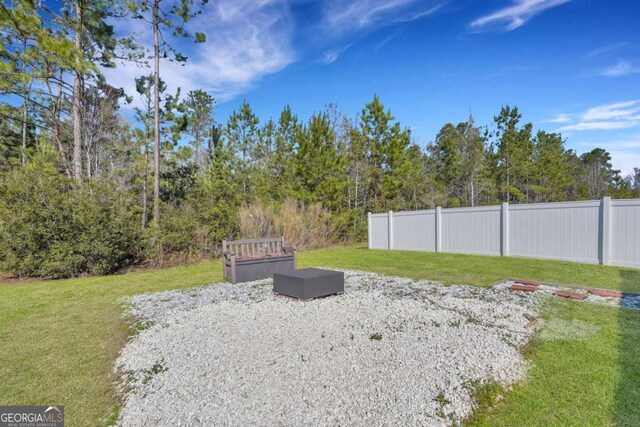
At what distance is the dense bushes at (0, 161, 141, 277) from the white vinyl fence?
817 cm

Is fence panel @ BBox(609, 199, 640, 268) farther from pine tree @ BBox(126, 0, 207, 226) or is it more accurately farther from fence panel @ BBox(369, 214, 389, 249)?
pine tree @ BBox(126, 0, 207, 226)

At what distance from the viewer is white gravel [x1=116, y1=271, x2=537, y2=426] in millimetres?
1975

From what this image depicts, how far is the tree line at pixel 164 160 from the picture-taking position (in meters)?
6.95

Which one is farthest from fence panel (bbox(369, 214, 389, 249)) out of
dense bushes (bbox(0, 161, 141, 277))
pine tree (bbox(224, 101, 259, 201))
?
dense bushes (bbox(0, 161, 141, 277))

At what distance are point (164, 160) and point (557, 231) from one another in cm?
1257

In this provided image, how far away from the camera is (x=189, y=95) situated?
19.2 metres

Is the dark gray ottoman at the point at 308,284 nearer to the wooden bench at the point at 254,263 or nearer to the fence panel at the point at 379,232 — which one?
the wooden bench at the point at 254,263

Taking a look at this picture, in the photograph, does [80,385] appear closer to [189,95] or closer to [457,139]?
[457,139]

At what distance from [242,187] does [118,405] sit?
44.5ft

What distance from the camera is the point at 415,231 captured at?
10.4 metres

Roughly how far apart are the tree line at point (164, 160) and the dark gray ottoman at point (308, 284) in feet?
16.2

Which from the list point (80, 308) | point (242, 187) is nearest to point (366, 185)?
point (242, 187)

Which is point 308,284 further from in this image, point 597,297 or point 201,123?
point 201,123

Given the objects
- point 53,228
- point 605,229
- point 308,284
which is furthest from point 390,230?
point 53,228
